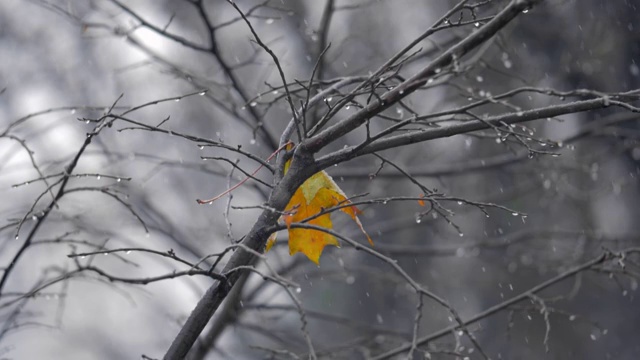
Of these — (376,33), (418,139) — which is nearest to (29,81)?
(376,33)

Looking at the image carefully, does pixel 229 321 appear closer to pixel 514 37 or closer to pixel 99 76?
pixel 99 76

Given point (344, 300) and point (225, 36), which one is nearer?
point (225, 36)

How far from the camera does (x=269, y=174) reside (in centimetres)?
823

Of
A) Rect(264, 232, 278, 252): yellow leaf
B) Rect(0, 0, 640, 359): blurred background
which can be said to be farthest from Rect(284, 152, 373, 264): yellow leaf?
Rect(0, 0, 640, 359): blurred background

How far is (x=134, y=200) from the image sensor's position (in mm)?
6457

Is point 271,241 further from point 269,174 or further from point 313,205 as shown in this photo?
point 269,174

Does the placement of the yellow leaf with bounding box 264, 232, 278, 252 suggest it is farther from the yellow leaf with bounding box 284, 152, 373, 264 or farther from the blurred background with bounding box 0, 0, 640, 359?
the blurred background with bounding box 0, 0, 640, 359

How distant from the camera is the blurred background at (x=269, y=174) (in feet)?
14.9

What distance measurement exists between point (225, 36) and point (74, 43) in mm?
2235

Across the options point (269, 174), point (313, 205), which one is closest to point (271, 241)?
point (313, 205)

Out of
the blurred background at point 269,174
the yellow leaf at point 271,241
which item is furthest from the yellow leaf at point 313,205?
the blurred background at point 269,174

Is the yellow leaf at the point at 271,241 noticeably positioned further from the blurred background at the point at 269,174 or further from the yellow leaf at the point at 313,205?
the blurred background at the point at 269,174

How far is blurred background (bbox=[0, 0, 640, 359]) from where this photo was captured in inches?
178

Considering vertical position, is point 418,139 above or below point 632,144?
below
